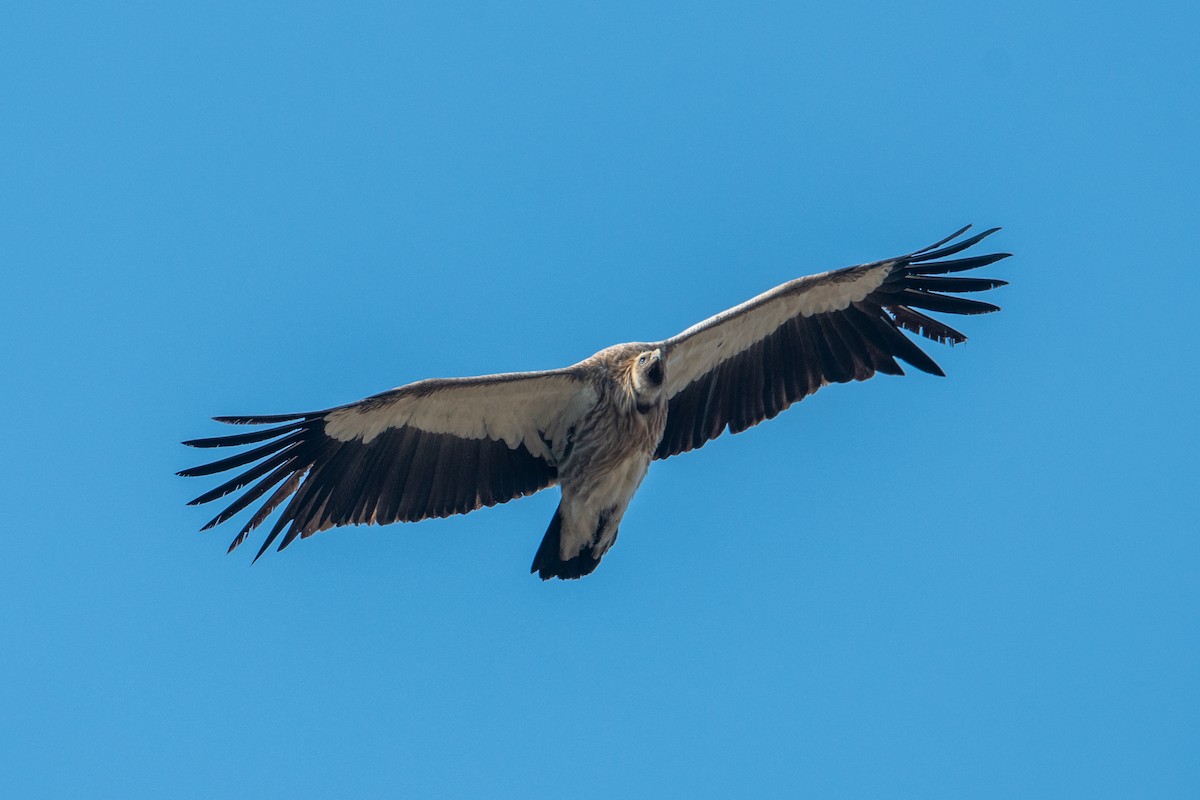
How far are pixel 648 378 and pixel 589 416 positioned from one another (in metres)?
0.67

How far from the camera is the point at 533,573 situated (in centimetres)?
1184

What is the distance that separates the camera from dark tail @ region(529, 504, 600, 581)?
11727mm

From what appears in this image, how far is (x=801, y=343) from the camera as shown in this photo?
40.9ft

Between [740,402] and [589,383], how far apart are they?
1.50 m

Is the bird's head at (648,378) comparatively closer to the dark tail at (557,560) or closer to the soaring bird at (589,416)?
the soaring bird at (589,416)

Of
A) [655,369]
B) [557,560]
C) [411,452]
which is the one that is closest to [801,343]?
[655,369]

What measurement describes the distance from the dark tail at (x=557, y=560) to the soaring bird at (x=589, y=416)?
0.04 feet

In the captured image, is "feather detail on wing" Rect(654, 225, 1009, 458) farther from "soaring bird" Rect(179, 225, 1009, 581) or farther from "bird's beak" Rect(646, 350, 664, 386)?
"bird's beak" Rect(646, 350, 664, 386)

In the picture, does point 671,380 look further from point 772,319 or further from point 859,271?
point 859,271

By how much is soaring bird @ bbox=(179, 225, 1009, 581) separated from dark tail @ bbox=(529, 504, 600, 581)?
1 centimetres

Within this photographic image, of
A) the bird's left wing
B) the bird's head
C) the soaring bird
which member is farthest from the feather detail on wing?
the bird's left wing

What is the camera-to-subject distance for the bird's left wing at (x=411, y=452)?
36.1 feet

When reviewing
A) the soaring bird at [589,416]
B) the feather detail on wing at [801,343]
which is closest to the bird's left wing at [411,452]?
the soaring bird at [589,416]

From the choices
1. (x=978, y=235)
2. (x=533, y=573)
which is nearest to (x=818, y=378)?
(x=978, y=235)
